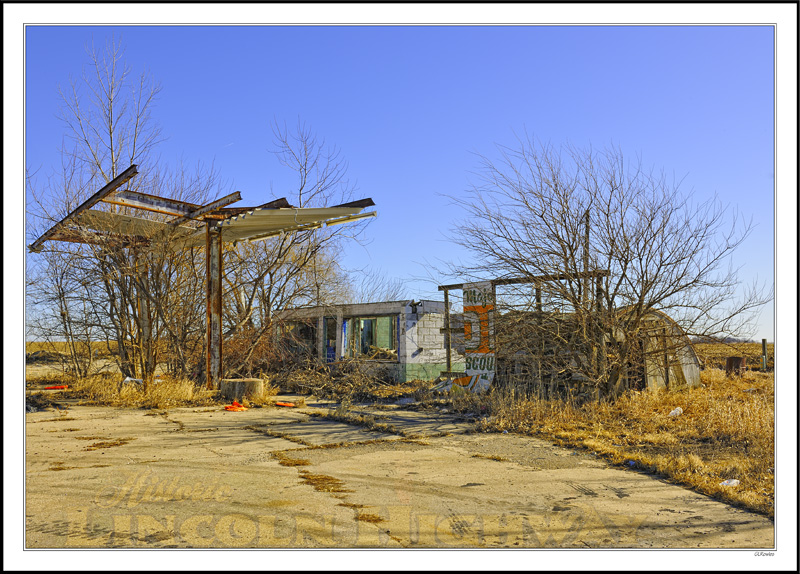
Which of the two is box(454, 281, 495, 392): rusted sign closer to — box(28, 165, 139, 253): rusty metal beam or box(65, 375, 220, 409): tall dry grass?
box(65, 375, 220, 409): tall dry grass

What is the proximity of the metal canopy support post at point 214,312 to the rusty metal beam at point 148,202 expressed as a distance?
2.58 feet

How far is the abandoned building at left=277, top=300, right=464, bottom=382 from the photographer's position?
17.6 m

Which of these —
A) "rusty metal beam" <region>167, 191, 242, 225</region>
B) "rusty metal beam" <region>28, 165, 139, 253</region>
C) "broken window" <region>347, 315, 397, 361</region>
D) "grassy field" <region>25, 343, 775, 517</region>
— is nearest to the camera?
"grassy field" <region>25, 343, 775, 517</region>

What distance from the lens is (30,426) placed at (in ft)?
29.1

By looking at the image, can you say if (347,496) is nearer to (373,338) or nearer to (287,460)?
(287,460)

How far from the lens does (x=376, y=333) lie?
2089 cm

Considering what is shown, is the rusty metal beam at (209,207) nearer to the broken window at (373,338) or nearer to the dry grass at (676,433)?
the dry grass at (676,433)

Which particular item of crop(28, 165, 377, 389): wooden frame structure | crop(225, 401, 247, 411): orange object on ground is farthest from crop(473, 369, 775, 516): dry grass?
crop(28, 165, 377, 389): wooden frame structure

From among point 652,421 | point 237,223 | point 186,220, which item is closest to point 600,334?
point 652,421

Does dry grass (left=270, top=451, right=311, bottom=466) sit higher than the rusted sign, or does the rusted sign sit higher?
the rusted sign

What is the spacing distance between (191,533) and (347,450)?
332 centimetres

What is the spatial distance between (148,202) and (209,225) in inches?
60.2

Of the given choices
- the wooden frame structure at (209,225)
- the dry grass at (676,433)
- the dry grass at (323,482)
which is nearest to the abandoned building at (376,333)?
the wooden frame structure at (209,225)
